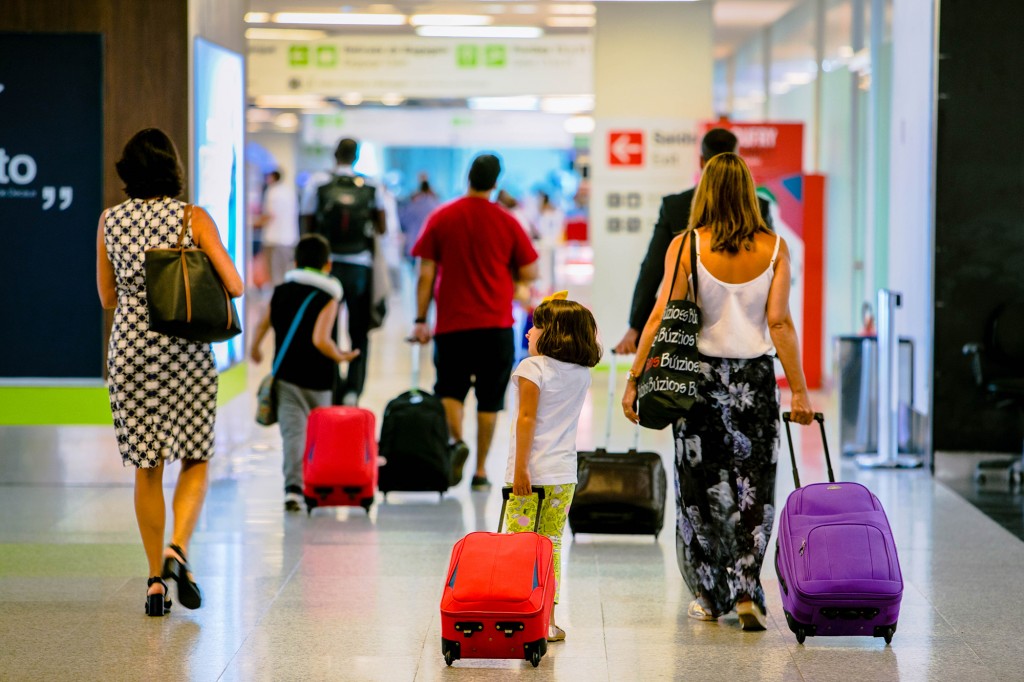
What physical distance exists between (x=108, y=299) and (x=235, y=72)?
354 cm

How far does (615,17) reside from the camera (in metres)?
12.1

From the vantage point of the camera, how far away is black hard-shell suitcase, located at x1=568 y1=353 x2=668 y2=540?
18.5ft

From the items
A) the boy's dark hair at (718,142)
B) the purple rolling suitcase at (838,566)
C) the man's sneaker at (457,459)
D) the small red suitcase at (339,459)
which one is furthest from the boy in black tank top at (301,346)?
the purple rolling suitcase at (838,566)

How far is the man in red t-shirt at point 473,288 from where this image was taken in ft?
22.3

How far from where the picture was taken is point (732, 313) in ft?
14.2

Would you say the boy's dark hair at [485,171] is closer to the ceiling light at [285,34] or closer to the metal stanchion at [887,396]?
the metal stanchion at [887,396]

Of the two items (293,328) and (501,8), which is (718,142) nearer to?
(293,328)

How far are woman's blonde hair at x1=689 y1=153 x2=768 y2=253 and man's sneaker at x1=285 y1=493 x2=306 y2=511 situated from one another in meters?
2.86

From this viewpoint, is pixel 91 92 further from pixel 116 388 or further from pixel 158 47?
pixel 116 388

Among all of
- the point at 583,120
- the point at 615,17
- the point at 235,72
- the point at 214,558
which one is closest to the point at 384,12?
the point at 615,17

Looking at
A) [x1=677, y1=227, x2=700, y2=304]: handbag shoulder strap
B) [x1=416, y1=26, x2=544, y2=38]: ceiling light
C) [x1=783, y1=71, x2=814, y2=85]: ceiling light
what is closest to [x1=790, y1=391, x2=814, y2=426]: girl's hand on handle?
[x1=677, y1=227, x2=700, y2=304]: handbag shoulder strap

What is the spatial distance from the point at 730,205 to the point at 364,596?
6.16 feet

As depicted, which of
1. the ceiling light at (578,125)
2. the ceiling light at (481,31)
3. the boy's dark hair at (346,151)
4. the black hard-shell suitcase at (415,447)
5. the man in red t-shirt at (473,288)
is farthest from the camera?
the ceiling light at (578,125)

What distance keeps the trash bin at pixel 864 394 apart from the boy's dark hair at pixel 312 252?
332cm
